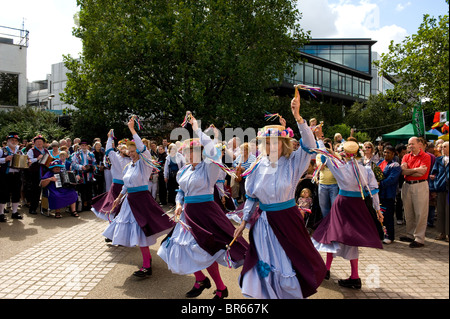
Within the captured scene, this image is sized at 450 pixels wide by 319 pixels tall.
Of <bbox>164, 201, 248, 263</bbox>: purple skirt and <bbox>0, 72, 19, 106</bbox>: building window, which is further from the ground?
<bbox>0, 72, 19, 106</bbox>: building window

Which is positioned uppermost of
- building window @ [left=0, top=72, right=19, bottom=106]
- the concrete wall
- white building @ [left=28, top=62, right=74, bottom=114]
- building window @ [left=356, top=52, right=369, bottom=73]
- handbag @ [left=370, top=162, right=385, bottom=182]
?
building window @ [left=356, top=52, right=369, bottom=73]

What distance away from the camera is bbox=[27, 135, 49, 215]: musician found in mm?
9727

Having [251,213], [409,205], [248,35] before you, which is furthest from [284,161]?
[248,35]

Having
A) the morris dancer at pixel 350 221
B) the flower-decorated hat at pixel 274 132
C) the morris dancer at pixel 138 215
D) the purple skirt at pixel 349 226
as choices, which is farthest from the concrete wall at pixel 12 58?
the purple skirt at pixel 349 226

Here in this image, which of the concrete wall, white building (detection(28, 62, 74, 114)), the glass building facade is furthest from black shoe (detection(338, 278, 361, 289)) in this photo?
white building (detection(28, 62, 74, 114))

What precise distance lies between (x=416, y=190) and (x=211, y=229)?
189 inches

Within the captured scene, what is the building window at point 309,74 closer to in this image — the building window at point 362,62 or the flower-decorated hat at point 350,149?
the building window at point 362,62

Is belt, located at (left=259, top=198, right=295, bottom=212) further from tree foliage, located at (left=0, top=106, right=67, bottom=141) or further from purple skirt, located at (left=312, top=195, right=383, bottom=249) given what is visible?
tree foliage, located at (left=0, top=106, right=67, bottom=141)

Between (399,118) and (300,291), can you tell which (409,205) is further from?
(399,118)

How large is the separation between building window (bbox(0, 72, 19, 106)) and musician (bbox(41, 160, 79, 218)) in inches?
518

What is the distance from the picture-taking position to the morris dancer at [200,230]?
165 inches

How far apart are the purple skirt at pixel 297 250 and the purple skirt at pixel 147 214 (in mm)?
2208

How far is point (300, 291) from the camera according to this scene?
3.27 m

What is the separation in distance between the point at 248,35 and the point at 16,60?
11.5 m
